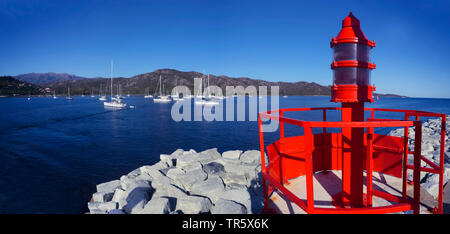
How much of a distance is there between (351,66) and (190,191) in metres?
7.43

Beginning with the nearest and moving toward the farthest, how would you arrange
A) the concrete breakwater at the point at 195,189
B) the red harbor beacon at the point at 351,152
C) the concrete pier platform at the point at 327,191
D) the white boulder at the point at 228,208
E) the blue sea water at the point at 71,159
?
the red harbor beacon at the point at 351,152 < the concrete pier platform at the point at 327,191 < the white boulder at the point at 228,208 < the concrete breakwater at the point at 195,189 < the blue sea water at the point at 71,159

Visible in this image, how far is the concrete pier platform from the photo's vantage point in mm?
5711

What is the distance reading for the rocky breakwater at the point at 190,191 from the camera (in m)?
7.92

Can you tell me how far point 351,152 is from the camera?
4.59 meters

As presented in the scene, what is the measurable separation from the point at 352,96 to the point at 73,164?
20.1m

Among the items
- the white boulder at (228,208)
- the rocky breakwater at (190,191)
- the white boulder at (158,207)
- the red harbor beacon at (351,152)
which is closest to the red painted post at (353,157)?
the red harbor beacon at (351,152)

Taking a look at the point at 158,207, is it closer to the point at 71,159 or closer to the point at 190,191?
the point at 190,191

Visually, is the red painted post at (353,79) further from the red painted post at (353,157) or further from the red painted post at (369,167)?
the red painted post at (369,167)

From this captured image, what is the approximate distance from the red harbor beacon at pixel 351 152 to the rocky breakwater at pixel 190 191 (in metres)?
2.20

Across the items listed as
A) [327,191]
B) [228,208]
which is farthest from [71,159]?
[327,191]

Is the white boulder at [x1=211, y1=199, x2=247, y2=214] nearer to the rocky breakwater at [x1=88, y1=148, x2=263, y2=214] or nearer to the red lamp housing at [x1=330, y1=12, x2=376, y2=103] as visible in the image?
the rocky breakwater at [x1=88, y1=148, x2=263, y2=214]
